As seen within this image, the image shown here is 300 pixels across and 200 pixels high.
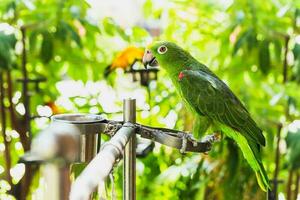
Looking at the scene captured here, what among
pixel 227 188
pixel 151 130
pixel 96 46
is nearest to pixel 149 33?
pixel 96 46

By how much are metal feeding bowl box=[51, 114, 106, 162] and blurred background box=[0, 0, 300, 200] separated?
83 cm

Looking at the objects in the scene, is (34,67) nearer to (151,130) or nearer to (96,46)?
(96,46)

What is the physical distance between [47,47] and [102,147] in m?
1.18

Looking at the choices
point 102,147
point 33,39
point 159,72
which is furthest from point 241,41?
point 102,147

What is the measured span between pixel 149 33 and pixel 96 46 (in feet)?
0.68

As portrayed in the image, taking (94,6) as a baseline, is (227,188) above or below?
below

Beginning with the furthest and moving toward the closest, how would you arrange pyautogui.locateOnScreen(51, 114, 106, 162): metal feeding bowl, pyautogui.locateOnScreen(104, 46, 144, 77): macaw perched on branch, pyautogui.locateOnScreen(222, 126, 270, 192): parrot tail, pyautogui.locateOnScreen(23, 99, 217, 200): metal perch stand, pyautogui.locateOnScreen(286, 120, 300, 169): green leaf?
pyautogui.locateOnScreen(286, 120, 300, 169): green leaf, pyautogui.locateOnScreen(104, 46, 144, 77): macaw perched on branch, pyautogui.locateOnScreen(222, 126, 270, 192): parrot tail, pyautogui.locateOnScreen(51, 114, 106, 162): metal feeding bowl, pyautogui.locateOnScreen(23, 99, 217, 200): metal perch stand

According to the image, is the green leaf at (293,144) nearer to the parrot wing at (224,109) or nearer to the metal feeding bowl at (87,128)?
the parrot wing at (224,109)

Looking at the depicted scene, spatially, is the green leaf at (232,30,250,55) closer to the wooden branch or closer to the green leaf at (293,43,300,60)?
the green leaf at (293,43,300,60)

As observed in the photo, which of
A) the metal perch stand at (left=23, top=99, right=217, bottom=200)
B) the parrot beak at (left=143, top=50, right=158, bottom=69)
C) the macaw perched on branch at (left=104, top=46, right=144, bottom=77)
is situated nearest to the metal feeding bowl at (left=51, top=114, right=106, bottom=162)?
the metal perch stand at (left=23, top=99, right=217, bottom=200)

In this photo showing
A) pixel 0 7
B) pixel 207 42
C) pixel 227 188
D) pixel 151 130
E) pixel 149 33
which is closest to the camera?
pixel 151 130

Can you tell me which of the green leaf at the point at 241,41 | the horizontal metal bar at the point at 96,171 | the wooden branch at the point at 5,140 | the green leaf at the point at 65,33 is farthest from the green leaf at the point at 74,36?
the horizontal metal bar at the point at 96,171

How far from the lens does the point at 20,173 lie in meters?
1.57

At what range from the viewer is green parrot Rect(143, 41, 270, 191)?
0.73 metres
